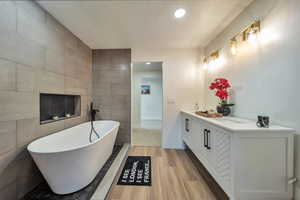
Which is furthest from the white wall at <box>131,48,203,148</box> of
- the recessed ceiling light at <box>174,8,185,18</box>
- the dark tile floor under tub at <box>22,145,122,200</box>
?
the dark tile floor under tub at <box>22,145,122,200</box>

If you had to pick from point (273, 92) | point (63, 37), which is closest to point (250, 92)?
point (273, 92)

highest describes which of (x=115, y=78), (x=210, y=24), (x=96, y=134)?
(x=210, y=24)

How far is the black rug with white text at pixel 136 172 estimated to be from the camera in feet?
6.28

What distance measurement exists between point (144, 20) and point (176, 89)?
1.74 metres

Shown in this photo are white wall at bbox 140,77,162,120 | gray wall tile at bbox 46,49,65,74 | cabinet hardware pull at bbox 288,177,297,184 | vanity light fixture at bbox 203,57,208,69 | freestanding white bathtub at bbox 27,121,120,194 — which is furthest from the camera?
white wall at bbox 140,77,162,120

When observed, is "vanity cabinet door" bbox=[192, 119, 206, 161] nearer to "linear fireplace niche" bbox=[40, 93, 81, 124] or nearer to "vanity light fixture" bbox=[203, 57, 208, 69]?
"vanity light fixture" bbox=[203, 57, 208, 69]

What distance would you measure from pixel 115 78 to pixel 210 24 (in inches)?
93.8

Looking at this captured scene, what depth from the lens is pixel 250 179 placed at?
1.24 metres

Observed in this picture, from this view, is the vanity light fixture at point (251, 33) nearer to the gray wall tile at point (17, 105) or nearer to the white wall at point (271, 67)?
the white wall at point (271, 67)

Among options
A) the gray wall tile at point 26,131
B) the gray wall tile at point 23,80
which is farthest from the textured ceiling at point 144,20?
the gray wall tile at point 26,131

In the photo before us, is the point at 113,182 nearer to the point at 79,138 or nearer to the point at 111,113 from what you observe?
the point at 79,138

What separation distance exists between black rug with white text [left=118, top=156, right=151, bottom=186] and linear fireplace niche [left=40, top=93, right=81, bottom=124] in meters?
1.44

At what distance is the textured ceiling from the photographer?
5.70ft

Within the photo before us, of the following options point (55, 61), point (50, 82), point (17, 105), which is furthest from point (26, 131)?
point (55, 61)
